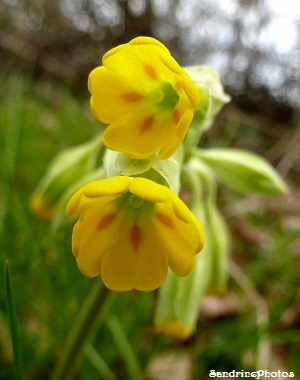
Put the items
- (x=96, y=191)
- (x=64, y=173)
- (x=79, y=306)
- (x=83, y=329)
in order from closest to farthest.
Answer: (x=96, y=191) → (x=83, y=329) → (x=64, y=173) → (x=79, y=306)

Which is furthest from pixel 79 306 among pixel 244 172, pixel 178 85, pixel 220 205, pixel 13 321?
pixel 220 205

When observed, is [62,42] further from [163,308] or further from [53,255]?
[163,308]

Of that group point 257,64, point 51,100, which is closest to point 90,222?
point 51,100

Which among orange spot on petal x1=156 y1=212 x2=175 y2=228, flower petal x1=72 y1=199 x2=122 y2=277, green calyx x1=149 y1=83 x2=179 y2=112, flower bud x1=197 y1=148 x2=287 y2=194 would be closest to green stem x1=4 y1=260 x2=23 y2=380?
flower petal x1=72 y1=199 x2=122 y2=277

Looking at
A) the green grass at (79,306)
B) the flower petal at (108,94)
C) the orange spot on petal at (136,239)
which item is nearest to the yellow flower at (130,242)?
the orange spot on petal at (136,239)

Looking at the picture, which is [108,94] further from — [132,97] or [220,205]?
[220,205]

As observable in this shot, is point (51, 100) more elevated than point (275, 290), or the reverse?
point (275, 290)
